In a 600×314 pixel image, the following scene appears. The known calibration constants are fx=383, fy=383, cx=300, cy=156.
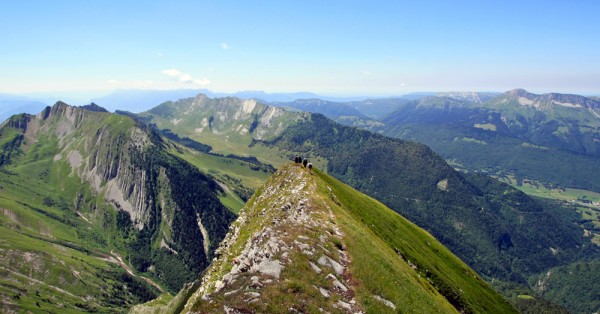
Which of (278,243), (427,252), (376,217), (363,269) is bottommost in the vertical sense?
A: (427,252)

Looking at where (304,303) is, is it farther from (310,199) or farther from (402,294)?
(310,199)

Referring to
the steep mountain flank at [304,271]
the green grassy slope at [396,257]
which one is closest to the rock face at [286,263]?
the steep mountain flank at [304,271]

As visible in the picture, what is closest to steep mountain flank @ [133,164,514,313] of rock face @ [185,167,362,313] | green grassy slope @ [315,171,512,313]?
rock face @ [185,167,362,313]

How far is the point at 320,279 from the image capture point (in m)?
46.1

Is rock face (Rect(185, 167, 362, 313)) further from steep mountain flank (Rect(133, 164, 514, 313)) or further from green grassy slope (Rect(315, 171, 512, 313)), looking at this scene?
green grassy slope (Rect(315, 171, 512, 313))

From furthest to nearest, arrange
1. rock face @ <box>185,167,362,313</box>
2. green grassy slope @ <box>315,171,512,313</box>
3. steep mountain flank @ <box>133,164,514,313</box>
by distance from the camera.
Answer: green grassy slope @ <box>315,171,512,313</box> → rock face @ <box>185,167,362,313</box> → steep mountain flank @ <box>133,164,514,313</box>

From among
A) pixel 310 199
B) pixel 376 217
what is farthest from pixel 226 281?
pixel 376 217

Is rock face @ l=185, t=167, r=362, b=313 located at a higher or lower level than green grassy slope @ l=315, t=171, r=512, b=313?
higher

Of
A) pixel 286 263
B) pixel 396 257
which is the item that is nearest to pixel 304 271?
pixel 286 263

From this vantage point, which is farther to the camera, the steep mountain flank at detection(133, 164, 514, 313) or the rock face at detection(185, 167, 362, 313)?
the rock face at detection(185, 167, 362, 313)

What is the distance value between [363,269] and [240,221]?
42298 millimetres

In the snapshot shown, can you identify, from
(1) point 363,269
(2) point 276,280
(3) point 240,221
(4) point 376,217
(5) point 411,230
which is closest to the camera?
(2) point 276,280

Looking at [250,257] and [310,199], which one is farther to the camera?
[310,199]

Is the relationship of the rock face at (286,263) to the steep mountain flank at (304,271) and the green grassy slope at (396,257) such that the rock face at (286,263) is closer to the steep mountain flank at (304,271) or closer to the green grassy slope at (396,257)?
the steep mountain flank at (304,271)
